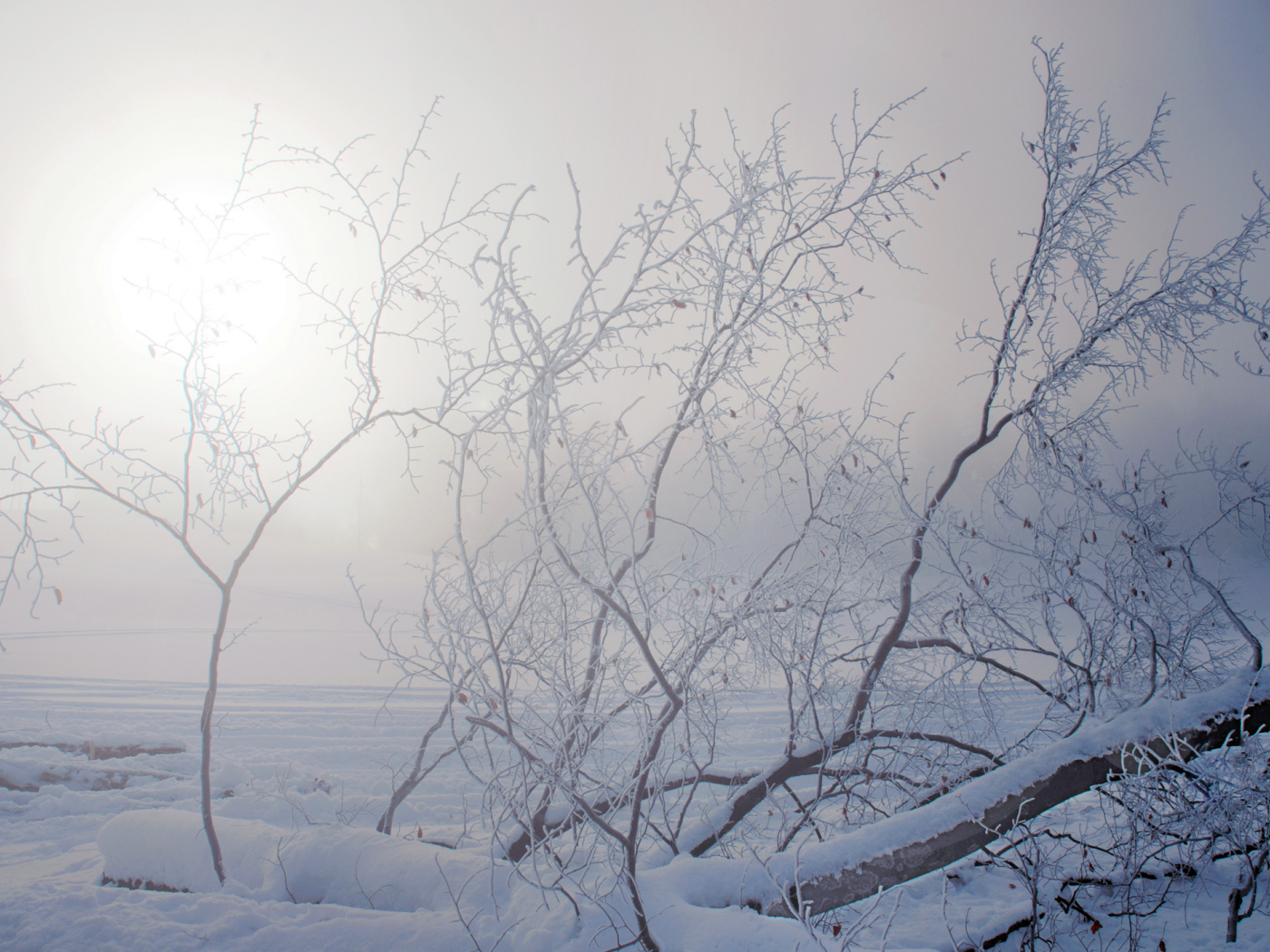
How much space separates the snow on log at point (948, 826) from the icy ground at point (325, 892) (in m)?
0.06

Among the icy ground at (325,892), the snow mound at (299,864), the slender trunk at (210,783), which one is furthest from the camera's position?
the slender trunk at (210,783)

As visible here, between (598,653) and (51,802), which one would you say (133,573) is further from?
(598,653)

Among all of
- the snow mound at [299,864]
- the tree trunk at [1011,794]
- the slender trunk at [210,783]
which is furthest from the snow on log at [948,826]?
the slender trunk at [210,783]

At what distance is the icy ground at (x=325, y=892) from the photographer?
2.49 m

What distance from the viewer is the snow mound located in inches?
109

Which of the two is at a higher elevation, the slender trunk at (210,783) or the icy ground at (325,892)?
the slender trunk at (210,783)

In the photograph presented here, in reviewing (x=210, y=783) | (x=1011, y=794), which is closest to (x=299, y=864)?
(x=210, y=783)

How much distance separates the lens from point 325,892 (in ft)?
9.53

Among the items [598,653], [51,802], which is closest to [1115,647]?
[598,653]

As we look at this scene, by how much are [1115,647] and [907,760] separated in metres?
1.61

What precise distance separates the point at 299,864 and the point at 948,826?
288cm

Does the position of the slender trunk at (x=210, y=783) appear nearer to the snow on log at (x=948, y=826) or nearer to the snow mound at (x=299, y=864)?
the snow mound at (x=299, y=864)

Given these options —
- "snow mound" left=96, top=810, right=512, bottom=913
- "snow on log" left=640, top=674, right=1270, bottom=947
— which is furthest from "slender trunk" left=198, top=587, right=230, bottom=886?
"snow on log" left=640, top=674, right=1270, bottom=947

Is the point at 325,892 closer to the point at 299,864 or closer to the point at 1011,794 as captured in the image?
the point at 299,864
